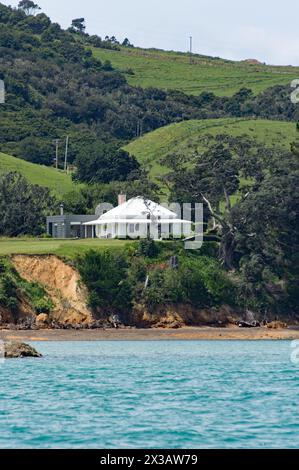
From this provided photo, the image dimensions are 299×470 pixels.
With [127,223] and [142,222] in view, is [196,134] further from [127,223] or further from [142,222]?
[127,223]

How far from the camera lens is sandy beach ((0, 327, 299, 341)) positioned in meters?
81.0

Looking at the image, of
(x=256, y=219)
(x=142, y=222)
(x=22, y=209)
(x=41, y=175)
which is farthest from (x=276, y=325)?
(x=41, y=175)

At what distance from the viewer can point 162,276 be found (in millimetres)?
95062

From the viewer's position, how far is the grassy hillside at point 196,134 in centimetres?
15162

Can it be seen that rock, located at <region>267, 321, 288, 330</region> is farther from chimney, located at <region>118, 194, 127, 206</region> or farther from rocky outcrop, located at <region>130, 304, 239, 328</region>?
chimney, located at <region>118, 194, 127, 206</region>

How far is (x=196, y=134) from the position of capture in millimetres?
158500

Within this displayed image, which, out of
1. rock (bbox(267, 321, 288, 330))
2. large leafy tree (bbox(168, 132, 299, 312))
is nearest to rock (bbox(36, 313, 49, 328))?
rock (bbox(267, 321, 288, 330))

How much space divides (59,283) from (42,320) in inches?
197

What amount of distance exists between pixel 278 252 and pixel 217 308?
712 centimetres

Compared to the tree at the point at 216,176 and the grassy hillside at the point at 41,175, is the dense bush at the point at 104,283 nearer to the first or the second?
the tree at the point at 216,176

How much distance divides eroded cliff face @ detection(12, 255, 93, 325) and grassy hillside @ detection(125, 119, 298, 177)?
53.9 meters

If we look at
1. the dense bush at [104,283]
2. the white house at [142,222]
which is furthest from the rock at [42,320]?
the white house at [142,222]
